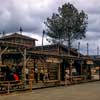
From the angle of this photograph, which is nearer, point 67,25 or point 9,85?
point 9,85

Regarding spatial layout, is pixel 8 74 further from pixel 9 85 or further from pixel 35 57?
pixel 35 57

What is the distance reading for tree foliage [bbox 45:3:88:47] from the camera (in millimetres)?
61938

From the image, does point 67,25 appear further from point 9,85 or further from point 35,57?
point 9,85

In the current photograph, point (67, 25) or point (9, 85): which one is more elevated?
point (67, 25)

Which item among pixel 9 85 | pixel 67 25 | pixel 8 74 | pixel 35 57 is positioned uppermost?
pixel 67 25

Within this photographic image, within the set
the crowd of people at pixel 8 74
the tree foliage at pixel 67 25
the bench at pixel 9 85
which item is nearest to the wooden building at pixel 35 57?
the crowd of people at pixel 8 74

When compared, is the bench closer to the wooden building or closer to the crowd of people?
the crowd of people

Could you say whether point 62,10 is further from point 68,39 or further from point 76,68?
point 76,68

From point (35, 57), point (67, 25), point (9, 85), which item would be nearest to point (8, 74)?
point (9, 85)

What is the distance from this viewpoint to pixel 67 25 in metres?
62.1

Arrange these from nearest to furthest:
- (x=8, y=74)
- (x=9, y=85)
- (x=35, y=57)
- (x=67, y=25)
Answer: (x=9, y=85) < (x=8, y=74) < (x=35, y=57) < (x=67, y=25)

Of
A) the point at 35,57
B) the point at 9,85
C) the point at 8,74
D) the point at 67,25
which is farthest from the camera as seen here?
the point at 67,25

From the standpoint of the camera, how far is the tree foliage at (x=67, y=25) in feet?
203

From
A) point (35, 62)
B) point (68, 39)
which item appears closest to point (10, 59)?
point (35, 62)
